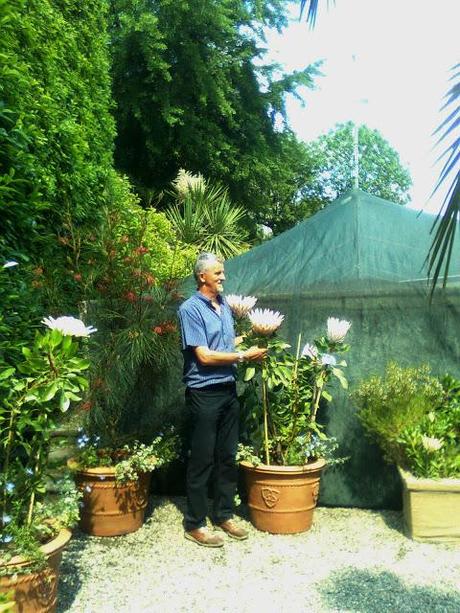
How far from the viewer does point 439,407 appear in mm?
4645

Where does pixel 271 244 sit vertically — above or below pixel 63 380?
above

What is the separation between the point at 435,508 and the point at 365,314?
1.51 meters

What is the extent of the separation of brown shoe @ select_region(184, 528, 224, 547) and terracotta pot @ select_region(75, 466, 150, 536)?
16.0 inches

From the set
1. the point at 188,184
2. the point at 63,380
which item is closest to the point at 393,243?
the point at 63,380

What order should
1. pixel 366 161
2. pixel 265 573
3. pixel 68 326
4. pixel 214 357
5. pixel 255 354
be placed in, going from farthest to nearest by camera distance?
pixel 366 161 < pixel 255 354 < pixel 214 357 < pixel 265 573 < pixel 68 326

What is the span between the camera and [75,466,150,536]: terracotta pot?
13.5ft

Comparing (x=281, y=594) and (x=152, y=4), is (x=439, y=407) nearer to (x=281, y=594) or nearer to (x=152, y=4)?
(x=281, y=594)

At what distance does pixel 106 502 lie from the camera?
414 cm

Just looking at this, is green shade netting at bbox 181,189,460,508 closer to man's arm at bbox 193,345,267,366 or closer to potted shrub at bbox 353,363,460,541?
potted shrub at bbox 353,363,460,541

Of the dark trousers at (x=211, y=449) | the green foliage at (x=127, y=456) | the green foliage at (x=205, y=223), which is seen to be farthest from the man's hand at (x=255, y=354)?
the green foliage at (x=205, y=223)

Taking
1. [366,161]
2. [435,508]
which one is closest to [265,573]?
[435,508]

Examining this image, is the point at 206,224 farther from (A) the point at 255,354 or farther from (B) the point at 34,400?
(B) the point at 34,400

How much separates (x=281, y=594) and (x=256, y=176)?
38.6 feet

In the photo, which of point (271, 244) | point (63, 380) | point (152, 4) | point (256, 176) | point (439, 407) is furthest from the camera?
point (256, 176)
